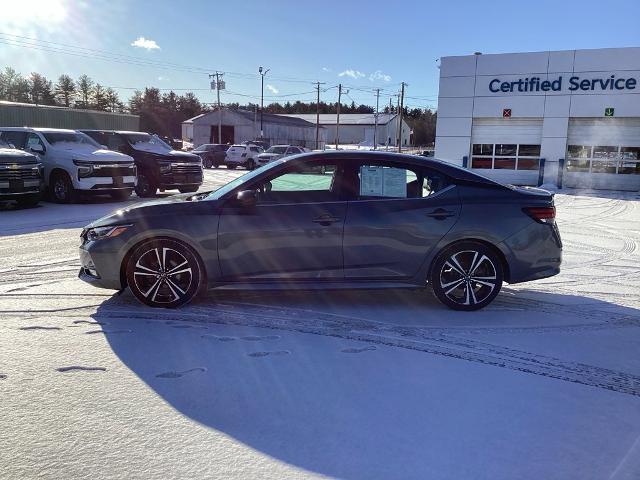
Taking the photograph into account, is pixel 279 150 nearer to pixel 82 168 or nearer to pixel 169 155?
pixel 169 155

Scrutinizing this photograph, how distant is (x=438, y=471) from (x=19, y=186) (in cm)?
1229

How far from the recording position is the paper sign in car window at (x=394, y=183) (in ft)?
17.6

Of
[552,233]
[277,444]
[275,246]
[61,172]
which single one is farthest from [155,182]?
[277,444]

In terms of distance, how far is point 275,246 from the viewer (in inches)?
202

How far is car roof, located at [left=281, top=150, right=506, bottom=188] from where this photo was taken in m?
5.39

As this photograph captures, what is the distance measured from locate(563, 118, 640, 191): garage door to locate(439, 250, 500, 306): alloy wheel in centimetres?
2180

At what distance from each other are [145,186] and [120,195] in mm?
844

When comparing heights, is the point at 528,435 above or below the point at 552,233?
below

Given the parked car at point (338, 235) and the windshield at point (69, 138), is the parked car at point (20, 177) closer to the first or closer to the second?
the windshield at point (69, 138)

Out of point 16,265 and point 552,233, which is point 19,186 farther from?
point 552,233

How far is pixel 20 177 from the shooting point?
12.2m

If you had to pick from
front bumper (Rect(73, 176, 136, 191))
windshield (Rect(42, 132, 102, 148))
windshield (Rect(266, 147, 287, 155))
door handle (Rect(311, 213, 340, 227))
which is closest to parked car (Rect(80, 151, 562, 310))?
door handle (Rect(311, 213, 340, 227))

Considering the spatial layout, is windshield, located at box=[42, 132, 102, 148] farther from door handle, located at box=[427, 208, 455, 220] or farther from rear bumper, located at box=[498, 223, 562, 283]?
rear bumper, located at box=[498, 223, 562, 283]

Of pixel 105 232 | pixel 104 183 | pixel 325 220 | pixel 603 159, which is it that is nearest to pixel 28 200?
pixel 104 183
